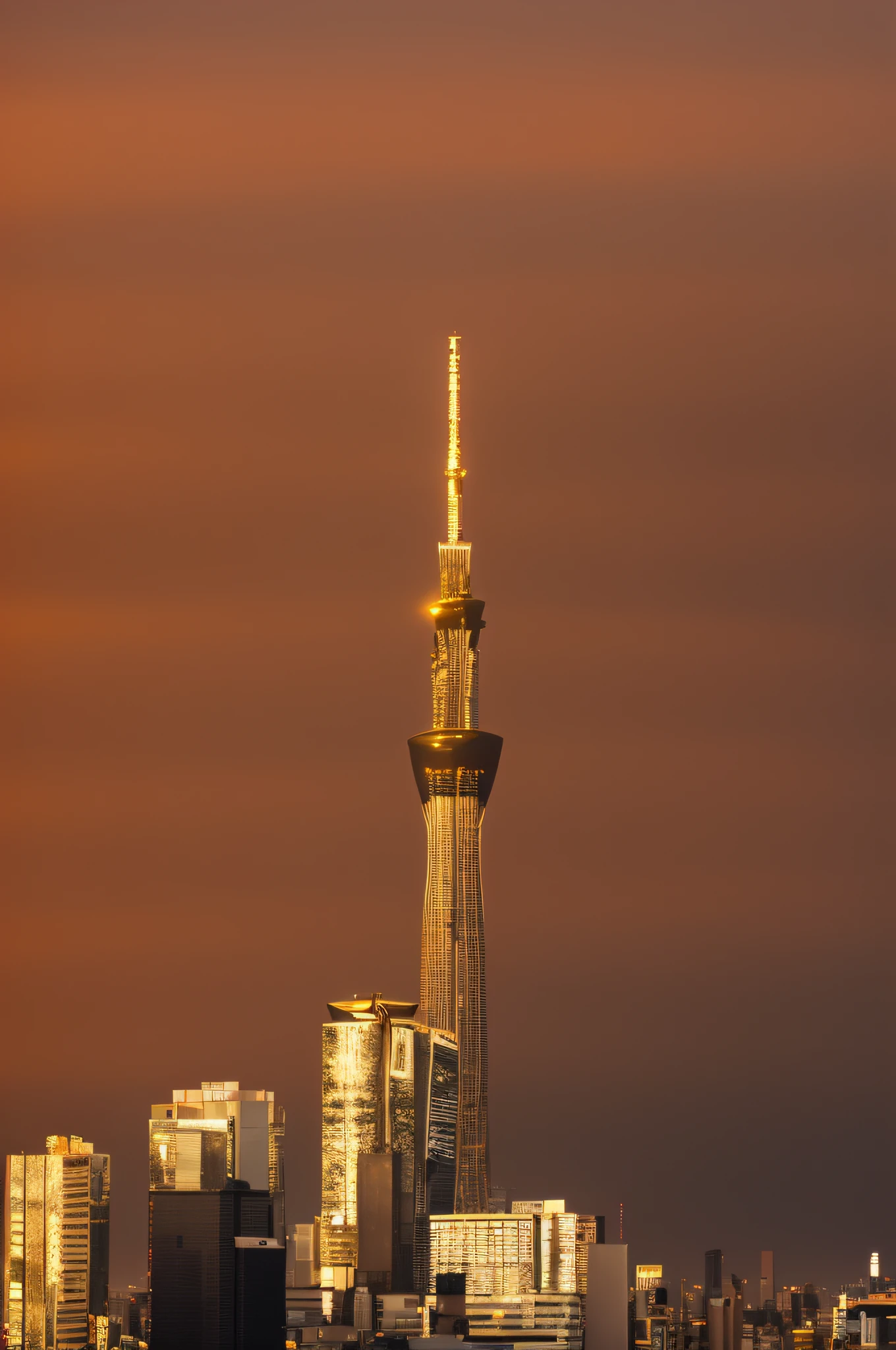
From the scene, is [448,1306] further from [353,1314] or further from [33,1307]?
[33,1307]

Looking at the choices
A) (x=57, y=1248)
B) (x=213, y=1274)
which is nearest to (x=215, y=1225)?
(x=213, y=1274)

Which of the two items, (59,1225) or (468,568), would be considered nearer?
(59,1225)

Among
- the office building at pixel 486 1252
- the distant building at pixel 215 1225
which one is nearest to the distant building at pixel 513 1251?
the office building at pixel 486 1252

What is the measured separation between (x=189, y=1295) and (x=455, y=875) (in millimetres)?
42998

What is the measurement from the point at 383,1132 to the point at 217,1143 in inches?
775

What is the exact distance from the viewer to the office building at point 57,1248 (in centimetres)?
16088

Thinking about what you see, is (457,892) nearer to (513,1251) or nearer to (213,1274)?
(513,1251)

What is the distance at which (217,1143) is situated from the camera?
16400cm

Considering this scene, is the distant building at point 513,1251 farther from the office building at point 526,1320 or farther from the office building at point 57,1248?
the office building at point 57,1248

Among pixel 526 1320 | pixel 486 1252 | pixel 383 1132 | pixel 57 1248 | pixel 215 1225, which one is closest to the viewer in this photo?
pixel 215 1225

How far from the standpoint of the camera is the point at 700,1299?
181m

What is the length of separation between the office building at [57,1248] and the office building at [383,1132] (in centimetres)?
1671

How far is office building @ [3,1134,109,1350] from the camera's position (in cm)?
16088

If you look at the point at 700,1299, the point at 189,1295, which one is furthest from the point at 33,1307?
the point at 700,1299
